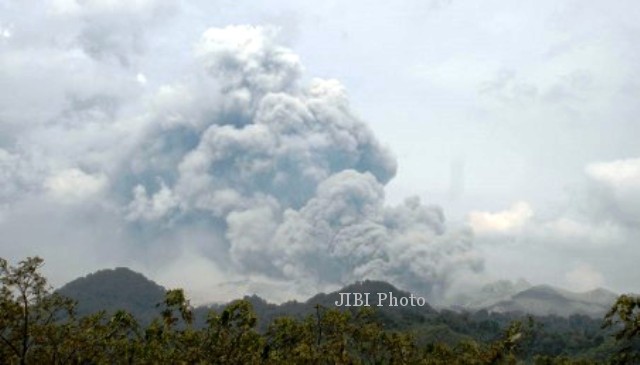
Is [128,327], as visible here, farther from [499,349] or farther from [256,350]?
[499,349]

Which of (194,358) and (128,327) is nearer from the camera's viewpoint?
(194,358)

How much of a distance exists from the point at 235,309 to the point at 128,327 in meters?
17.5

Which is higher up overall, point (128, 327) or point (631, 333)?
point (128, 327)

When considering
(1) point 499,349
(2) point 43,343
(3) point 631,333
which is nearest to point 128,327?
(2) point 43,343

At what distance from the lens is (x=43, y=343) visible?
46875 mm

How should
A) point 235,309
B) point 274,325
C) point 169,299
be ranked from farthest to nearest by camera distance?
1. point 274,325
2. point 235,309
3. point 169,299

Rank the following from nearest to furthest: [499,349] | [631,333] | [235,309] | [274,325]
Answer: [631,333] < [499,349] < [235,309] < [274,325]

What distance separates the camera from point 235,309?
46625mm

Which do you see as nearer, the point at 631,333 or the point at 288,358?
the point at 631,333

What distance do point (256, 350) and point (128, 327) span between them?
1717 cm

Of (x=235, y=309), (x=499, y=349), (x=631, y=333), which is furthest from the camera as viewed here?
(x=235, y=309)

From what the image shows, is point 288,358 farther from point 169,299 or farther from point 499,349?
point 499,349

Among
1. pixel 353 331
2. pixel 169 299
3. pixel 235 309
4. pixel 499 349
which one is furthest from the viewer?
pixel 353 331

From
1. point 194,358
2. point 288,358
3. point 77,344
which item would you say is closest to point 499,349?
point 288,358
